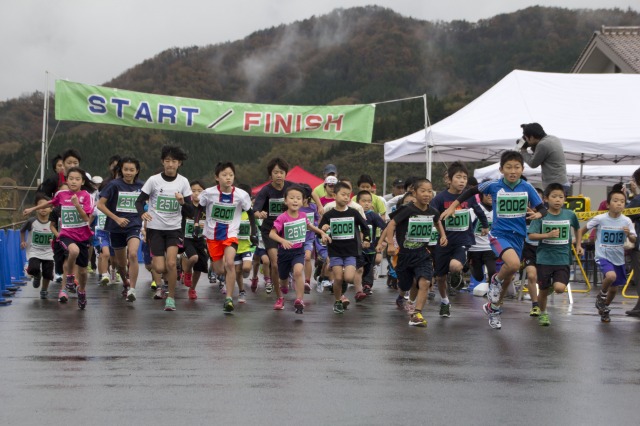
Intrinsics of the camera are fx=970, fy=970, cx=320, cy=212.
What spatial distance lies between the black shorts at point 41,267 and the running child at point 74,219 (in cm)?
107

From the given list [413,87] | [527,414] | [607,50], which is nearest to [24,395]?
[527,414]

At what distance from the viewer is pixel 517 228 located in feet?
36.0

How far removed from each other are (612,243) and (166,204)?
18.7 feet

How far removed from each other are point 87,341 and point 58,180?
235 inches

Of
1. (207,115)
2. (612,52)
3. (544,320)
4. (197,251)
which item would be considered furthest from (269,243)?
(612,52)

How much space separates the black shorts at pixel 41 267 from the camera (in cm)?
1402

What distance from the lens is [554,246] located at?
11727 millimetres

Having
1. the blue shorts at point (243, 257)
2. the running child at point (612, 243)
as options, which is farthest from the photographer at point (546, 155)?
the blue shorts at point (243, 257)

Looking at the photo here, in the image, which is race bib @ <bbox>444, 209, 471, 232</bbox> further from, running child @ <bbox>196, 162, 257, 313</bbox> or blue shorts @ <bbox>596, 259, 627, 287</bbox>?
running child @ <bbox>196, 162, 257, 313</bbox>

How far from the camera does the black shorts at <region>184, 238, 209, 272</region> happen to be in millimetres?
14891

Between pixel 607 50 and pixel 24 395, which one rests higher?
pixel 607 50

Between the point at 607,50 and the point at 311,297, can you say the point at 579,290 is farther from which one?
the point at 607,50

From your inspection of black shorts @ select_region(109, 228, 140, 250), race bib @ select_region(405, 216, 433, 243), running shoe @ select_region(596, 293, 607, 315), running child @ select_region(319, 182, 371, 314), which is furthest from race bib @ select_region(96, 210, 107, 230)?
running shoe @ select_region(596, 293, 607, 315)

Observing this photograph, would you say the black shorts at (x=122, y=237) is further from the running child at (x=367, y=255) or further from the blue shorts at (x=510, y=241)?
the blue shorts at (x=510, y=241)
